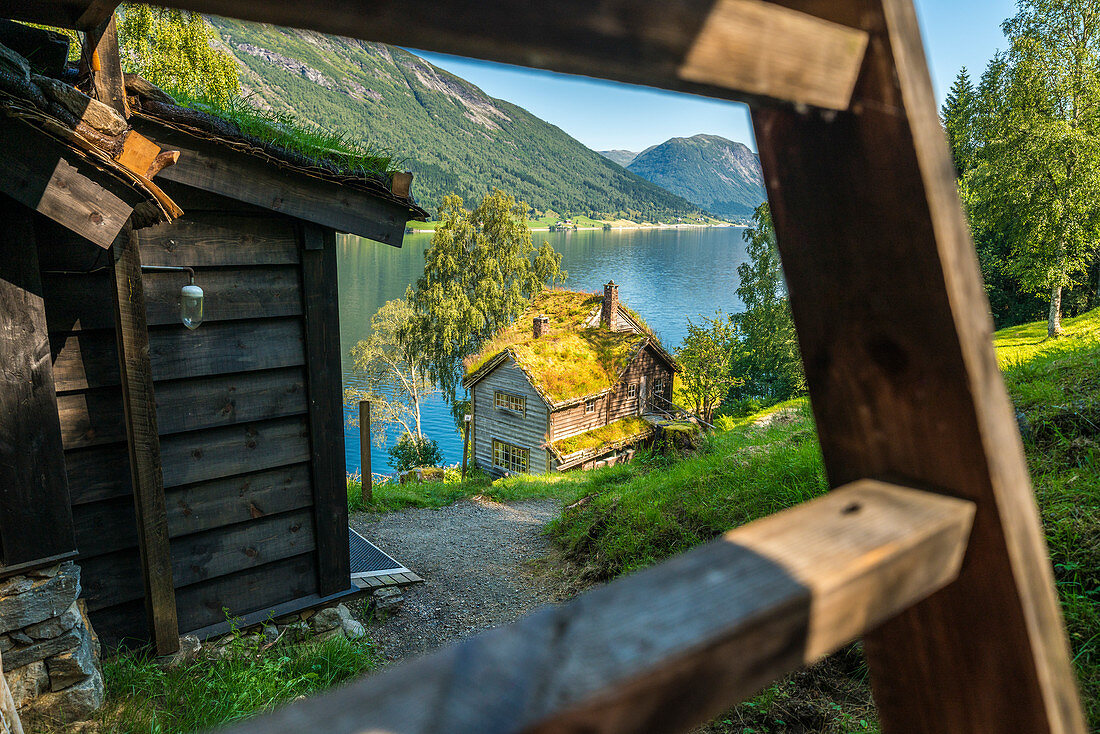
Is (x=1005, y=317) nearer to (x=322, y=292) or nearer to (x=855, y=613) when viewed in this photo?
(x=322, y=292)

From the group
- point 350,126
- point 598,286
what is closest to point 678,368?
point 598,286

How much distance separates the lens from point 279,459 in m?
4.29

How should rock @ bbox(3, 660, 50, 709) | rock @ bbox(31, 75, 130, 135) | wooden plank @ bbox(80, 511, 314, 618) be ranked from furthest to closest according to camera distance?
wooden plank @ bbox(80, 511, 314, 618) < rock @ bbox(3, 660, 50, 709) < rock @ bbox(31, 75, 130, 135)

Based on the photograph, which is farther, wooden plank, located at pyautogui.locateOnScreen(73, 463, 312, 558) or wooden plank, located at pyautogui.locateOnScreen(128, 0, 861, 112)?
wooden plank, located at pyautogui.locateOnScreen(73, 463, 312, 558)

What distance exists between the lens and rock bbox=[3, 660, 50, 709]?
2807 mm

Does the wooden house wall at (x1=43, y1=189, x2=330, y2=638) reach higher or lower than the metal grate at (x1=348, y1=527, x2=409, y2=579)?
higher

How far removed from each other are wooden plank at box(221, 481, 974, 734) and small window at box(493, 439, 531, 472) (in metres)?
21.3

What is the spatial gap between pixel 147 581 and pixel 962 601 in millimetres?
4104

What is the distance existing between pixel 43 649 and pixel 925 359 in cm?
382

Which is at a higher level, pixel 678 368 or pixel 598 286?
pixel 598 286

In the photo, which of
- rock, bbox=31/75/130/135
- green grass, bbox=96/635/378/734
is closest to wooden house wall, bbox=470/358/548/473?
green grass, bbox=96/635/378/734

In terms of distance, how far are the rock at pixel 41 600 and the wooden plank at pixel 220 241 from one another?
5.90ft

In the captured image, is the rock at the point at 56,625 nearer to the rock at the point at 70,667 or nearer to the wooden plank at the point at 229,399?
the rock at the point at 70,667

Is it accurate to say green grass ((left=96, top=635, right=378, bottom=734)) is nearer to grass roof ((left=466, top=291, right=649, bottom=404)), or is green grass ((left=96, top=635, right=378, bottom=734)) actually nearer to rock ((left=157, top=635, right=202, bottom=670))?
rock ((left=157, top=635, right=202, bottom=670))
